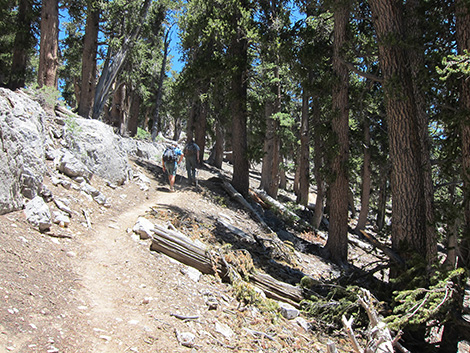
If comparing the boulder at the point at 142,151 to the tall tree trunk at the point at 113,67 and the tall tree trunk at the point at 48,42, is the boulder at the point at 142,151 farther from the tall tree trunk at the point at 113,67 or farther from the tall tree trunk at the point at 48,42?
the tall tree trunk at the point at 48,42

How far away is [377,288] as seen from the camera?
23.2 feet

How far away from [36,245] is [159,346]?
94.6 inches

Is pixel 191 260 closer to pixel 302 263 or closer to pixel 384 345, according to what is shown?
pixel 384 345

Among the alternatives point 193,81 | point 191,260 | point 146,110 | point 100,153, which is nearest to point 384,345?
point 191,260

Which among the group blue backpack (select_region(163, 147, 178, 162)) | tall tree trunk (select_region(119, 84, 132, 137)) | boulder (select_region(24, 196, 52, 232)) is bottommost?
boulder (select_region(24, 196, 52, 232))

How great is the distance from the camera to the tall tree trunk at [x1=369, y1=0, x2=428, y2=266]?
7.09m

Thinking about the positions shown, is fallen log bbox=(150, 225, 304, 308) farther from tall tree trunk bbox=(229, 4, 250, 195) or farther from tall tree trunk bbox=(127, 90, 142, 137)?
tall tree trunk bbox=(127, 90, 142, 137)

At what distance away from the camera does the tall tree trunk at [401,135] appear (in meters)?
7.09

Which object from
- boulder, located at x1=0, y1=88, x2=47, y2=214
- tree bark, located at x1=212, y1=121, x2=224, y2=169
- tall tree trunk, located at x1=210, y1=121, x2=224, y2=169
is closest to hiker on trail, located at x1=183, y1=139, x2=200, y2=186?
boulder, located at x1=0, y1=88, x2=47, y2=214

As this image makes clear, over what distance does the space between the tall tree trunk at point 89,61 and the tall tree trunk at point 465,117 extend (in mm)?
12004

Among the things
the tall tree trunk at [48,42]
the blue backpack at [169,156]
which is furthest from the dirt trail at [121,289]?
the tall tree trunk at [48,42]

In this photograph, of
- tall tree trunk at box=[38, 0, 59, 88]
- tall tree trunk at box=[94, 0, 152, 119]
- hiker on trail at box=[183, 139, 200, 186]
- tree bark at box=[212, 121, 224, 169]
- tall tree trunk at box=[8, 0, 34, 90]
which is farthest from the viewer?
tree bark at box=[212, 121, 224, 169]

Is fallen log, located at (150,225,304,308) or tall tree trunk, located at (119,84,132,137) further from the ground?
tall tree trunk, located at (119,84,132,137)

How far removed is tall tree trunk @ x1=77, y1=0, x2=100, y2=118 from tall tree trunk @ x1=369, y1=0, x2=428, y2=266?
10.5 meters
